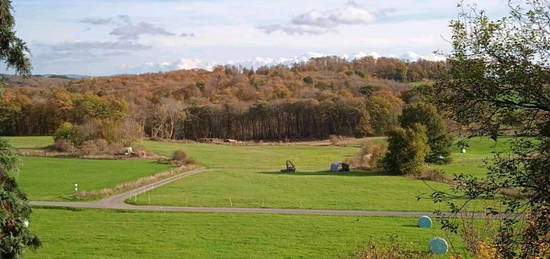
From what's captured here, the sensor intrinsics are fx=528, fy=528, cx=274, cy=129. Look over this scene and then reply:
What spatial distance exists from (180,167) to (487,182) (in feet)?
186

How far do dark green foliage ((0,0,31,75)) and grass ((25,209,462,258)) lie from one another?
10.3m

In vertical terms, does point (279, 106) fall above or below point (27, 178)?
above

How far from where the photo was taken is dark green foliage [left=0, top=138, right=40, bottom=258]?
13.9m

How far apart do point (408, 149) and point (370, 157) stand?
26.0ft

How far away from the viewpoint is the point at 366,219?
1265 inches

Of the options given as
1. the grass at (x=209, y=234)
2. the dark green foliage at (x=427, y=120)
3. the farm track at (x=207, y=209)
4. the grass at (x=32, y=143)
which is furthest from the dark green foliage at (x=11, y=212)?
the grass at (x=32, y=143)

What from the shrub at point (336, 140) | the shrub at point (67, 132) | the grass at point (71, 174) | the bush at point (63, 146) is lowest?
the grass at point (71, 174)

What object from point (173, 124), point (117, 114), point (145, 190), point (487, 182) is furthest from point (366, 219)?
point (173, 124)

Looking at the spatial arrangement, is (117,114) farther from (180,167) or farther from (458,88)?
(458,88)

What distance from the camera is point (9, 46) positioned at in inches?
584

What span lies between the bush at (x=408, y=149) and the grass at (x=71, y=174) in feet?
84.1

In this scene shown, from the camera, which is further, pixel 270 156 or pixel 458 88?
pixel 270 156

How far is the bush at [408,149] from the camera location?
54469 mm

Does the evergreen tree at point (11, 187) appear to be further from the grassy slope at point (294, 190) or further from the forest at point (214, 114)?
the forest at point (214, 114)
